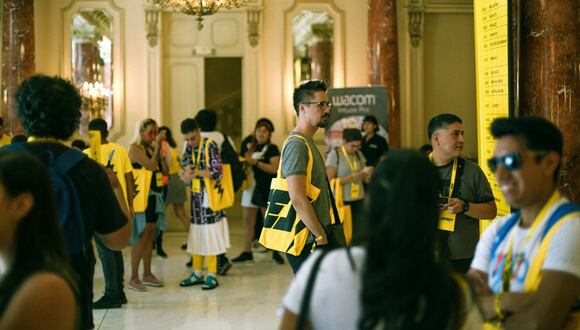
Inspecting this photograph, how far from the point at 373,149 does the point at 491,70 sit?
4.26 metres

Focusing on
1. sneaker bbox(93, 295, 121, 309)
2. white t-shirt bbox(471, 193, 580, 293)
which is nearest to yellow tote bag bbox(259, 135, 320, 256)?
white t-shirt bbox(471, 193, 580, 293)

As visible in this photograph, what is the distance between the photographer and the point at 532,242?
233 cm

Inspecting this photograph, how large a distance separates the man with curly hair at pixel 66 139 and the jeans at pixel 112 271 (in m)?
3.88

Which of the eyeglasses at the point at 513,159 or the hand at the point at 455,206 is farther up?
the eyeglasses at the point at 513,159

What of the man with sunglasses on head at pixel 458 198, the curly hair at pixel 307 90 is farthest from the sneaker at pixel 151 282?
the man with sunglasses on head at pixel 458 198

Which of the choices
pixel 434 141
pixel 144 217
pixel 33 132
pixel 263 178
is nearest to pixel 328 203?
pixel 434 141

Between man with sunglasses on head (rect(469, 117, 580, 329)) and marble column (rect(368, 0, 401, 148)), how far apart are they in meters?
9.23

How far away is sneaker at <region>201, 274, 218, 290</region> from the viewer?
773cm

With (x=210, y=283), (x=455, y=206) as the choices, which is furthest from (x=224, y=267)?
(x=455, y=206)

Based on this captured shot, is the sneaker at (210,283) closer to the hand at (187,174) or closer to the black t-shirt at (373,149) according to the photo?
the hand at (187,174)

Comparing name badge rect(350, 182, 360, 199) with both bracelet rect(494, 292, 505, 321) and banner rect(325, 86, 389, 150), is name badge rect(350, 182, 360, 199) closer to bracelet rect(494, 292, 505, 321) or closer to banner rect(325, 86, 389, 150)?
banner rect(325, 86, 389, 150)

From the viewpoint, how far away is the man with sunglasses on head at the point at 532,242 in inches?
87.7

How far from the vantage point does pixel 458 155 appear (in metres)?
4.54

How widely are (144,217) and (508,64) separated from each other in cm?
404
